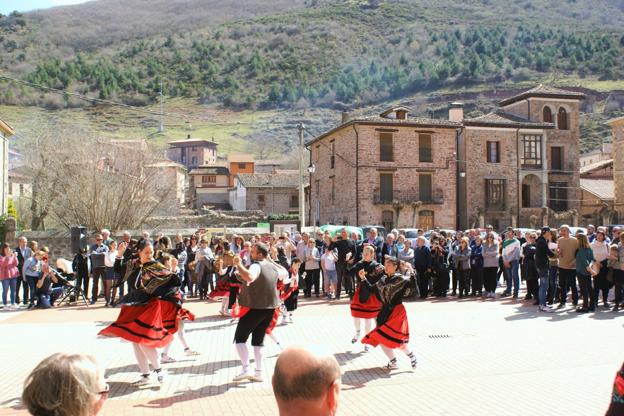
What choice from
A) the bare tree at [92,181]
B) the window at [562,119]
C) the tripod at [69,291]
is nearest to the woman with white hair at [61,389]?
the tripod at [69,291]

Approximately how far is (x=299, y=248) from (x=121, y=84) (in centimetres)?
13450

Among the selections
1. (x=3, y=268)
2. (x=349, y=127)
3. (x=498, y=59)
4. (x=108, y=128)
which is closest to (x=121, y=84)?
(x=108, y=128)

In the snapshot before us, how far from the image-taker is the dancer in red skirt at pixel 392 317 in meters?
8.38

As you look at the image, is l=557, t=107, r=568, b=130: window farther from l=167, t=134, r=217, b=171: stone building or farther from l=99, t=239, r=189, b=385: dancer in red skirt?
l=167, t=134, r=217, b=171: stone building

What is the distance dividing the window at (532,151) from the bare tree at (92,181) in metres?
28.0

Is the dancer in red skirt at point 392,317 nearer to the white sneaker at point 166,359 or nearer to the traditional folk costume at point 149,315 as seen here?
the traditional folk costume at point 149,315

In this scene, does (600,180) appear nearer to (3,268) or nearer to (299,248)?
(299,248)

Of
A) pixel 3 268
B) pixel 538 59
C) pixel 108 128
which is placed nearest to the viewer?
pixel 3 268

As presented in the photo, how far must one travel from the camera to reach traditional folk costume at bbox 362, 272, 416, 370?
8.38m

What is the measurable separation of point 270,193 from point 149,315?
60.0 metres

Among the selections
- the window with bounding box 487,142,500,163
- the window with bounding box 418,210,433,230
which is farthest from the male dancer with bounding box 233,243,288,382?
the window with bounding box 487,142,500,163

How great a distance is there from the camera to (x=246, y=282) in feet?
26.0

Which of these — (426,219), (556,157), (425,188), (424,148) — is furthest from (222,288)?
(556,157)

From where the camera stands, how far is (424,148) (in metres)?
44.9
